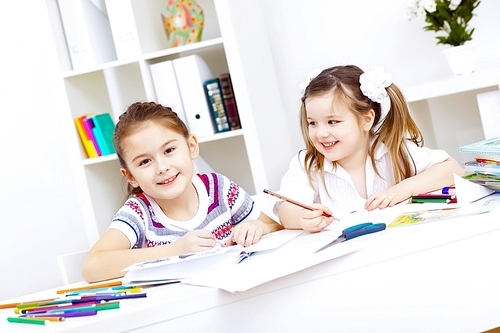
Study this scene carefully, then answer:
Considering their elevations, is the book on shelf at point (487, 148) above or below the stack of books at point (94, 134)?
below

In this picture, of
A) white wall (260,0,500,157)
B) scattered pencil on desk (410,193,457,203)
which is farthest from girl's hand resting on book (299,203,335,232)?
white wall (260,0,500,157)

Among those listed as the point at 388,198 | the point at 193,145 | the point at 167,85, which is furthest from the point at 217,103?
the point at 388,198

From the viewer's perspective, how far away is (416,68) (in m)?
2.55

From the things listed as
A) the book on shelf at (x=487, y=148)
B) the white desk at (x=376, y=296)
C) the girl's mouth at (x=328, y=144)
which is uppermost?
the girl's mouth at (x=328, y=144)

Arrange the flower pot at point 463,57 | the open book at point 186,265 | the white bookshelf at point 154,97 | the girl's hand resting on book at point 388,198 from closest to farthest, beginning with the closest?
1. the open book at point 186,265
2. the girl's hand resting on book at point 388,198
3. the flower pot at point 463,57
4. the white bookshelf at point 154,97

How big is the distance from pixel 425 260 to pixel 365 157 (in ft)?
2.69

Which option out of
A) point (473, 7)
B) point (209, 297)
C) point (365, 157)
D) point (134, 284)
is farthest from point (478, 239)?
point (473, 7)

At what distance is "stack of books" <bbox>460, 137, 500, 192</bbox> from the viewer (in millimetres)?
1305

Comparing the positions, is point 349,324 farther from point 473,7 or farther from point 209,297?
point 473,7

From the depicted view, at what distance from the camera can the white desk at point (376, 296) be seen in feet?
3.31

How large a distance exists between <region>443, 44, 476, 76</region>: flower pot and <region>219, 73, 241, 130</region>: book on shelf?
0.72 metres

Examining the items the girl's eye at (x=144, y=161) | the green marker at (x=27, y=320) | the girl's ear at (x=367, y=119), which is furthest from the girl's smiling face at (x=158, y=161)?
the green marker at (x=27, y=320)

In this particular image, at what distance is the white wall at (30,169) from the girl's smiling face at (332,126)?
1.56m

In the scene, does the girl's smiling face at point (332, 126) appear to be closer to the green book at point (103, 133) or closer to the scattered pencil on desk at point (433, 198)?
the scattered pencil on desk at point (433, 198)
